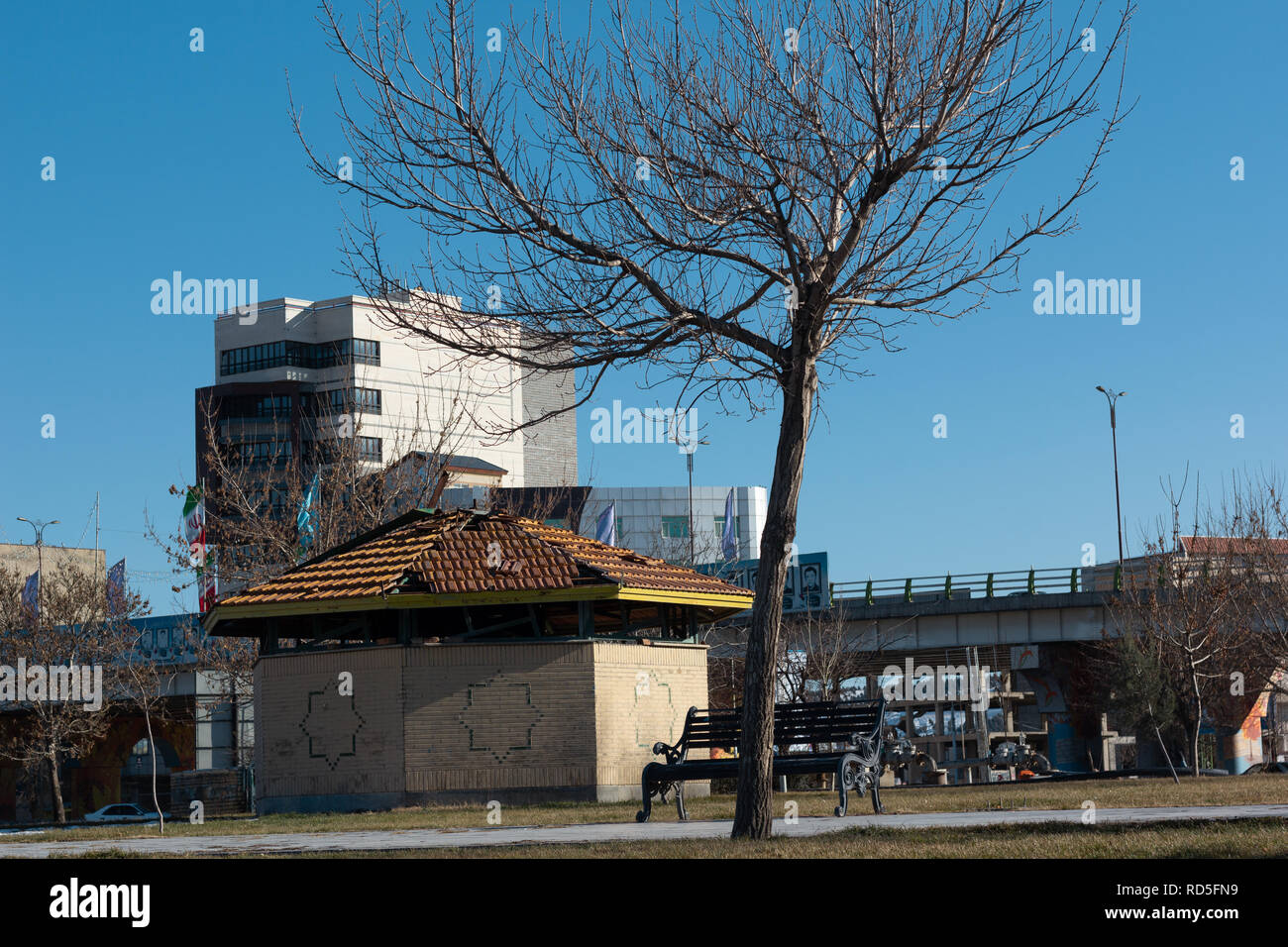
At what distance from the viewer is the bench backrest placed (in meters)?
16.0

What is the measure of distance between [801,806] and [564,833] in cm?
415

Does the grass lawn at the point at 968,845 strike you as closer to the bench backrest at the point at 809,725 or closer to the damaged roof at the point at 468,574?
the bench backrest at the point at 809,725

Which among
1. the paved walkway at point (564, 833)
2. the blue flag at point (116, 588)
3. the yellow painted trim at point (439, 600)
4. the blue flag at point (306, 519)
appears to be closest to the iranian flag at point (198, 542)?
the blue flag at point (306, 519)

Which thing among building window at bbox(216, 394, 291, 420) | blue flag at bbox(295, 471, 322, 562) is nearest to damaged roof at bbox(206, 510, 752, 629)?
blue flag at bbox(295, 471, 322, 562)

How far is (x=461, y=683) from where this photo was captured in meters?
19.8

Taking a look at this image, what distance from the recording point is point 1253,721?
6184cm

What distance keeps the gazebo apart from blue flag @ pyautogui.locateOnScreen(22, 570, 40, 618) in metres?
33.2

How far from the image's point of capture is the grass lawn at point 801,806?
15.5m

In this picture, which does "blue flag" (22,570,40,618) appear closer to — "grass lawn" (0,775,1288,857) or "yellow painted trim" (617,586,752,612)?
"grass lawn" (0,775,1288,857)

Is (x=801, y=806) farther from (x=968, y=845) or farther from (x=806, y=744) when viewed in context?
(x=968, y=845)

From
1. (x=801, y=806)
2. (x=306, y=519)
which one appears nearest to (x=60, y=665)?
(x=306, y=519)

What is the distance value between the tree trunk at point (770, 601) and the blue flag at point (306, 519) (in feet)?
84.3

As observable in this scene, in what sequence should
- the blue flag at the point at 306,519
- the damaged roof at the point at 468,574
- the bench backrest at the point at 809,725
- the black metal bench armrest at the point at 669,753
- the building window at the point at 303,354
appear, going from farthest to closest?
1. the building window at the point at 303,354
2. the blue flag at the point at 306,519
3. the damaged roof at the point at 468,574
4. the black metal bench armrest at the point at 669,753
5. the bench backrest at the point at 809,725
